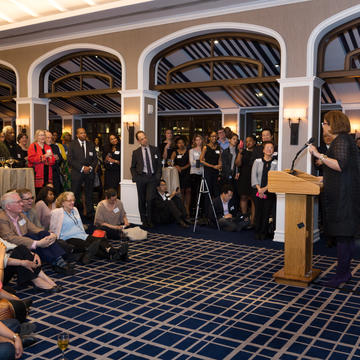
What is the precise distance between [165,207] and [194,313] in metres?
4.08

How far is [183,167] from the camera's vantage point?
8.48 meters

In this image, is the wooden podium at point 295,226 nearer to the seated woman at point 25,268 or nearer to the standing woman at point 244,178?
the seated woman at point 25,268

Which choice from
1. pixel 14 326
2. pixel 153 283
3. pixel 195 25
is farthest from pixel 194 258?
pixel 195 25

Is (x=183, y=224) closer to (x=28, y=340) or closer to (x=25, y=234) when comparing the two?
(x=25, y=234)

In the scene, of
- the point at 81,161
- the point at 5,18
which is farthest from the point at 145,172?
the point at 5,18

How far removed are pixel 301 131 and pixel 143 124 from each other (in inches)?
116

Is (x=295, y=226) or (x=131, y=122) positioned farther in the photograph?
(x=131, y=122)

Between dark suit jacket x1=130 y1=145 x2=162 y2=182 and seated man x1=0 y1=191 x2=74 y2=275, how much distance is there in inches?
120

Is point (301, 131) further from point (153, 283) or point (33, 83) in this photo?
point (33, 83)

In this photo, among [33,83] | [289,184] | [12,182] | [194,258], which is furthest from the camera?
[33,83]

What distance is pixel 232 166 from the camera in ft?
26.5

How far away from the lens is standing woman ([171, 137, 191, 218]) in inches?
334

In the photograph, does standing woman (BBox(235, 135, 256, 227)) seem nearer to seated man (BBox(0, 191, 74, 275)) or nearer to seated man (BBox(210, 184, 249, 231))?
seated man (BBox(210, 184, 249, 231))

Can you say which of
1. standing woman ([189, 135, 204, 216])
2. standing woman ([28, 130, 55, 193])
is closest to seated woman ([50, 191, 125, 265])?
standing woman ([28, 130, 55, 193])
